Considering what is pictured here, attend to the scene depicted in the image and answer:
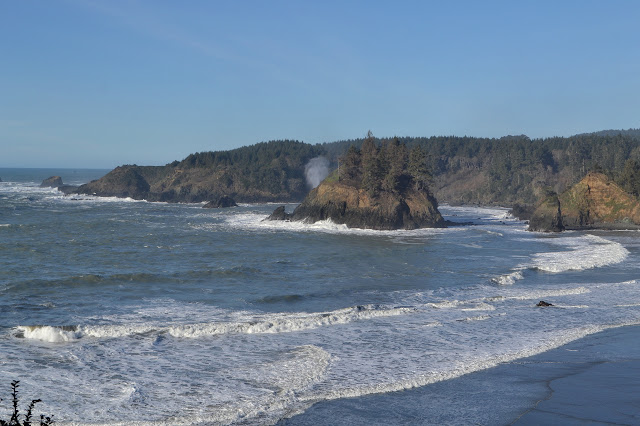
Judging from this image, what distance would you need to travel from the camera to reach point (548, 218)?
66.8 metres

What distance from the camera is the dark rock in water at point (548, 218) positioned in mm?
66500

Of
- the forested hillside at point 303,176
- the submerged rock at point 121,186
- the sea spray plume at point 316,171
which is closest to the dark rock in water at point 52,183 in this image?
the submerged rock at point 121,186

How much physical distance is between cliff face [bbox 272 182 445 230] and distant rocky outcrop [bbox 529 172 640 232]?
39.6ft

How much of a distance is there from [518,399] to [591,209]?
61.8 metres

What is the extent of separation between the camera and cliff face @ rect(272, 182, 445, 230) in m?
68.8

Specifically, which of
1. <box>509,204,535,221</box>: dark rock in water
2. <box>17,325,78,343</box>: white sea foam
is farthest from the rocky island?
<box>17,325,78,343</box>: white sea foam

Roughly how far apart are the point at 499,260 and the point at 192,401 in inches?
1283

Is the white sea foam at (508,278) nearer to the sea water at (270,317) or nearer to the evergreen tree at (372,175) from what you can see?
the sea water at (270,317)

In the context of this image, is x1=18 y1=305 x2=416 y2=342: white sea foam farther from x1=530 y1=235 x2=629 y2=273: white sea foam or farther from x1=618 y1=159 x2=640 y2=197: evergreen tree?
x1=618 y1=159 x2=640 y2=197: evergreen tree

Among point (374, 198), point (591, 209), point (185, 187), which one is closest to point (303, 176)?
point (185, 187)

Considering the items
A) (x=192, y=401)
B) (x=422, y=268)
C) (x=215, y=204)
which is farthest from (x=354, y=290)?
(x=215, y=204)

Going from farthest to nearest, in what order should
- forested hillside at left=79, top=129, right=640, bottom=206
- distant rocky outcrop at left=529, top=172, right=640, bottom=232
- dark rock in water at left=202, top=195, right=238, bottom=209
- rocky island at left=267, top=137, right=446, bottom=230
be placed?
1. forested hillside at left=79, top=129, right=640, bottom=206
2. dark rock in water at left=202, top=195, right=238, bottom=209
3. rocky island at left=267, top=137, right=446, bottom=230
4. distant rocky outcrop at left=529, top=172, right=640, bottom=232

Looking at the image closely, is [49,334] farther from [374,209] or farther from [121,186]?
[121,186]

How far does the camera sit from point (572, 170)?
135 metres
